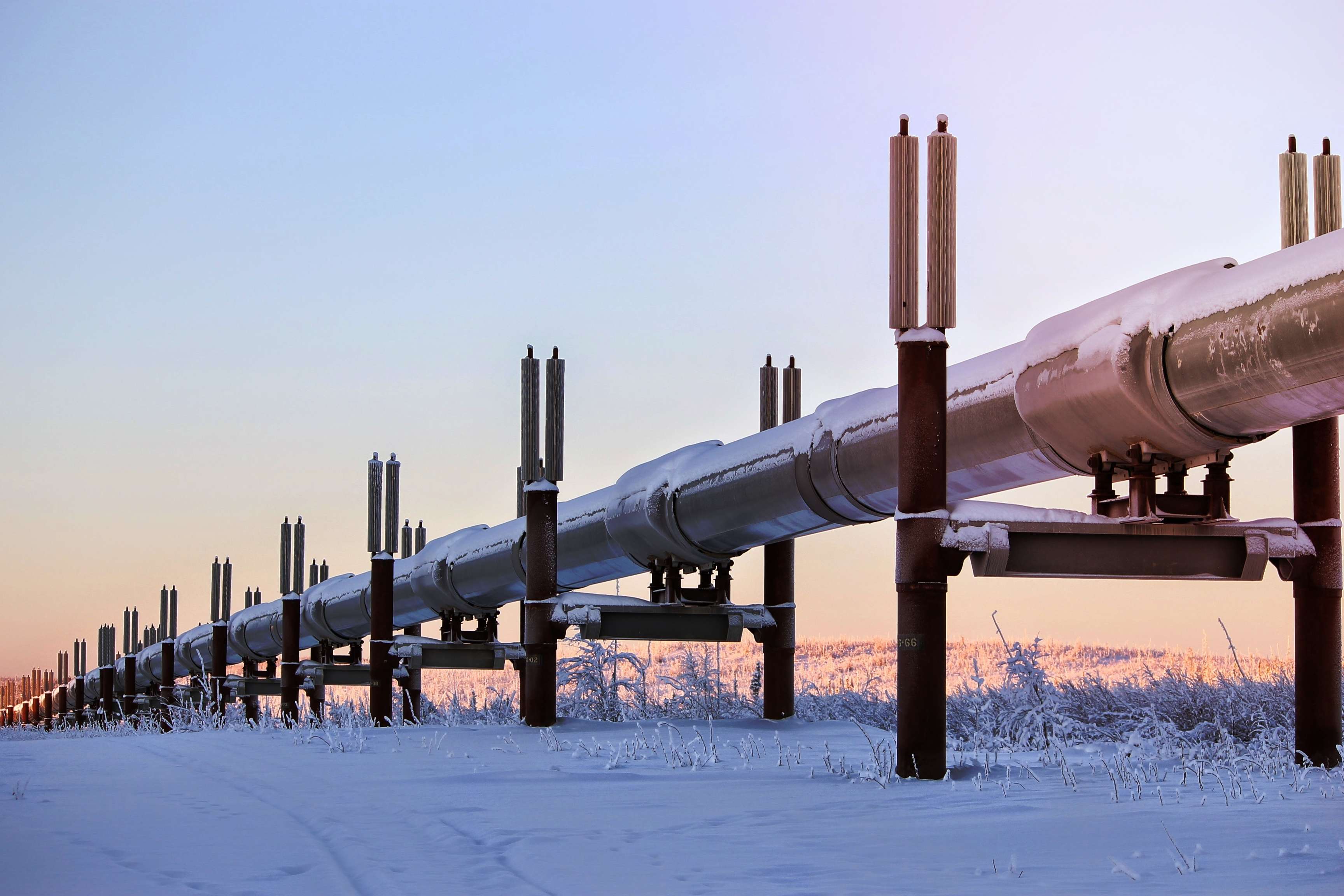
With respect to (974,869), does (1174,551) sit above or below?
above

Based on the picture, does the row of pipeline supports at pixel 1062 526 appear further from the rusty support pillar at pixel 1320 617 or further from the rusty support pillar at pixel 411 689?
the rusty support pillar at pixel 411 689

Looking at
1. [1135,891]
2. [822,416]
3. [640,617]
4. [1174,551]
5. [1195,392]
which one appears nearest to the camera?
[1135,891]

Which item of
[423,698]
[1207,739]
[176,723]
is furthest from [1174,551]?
[423,698]

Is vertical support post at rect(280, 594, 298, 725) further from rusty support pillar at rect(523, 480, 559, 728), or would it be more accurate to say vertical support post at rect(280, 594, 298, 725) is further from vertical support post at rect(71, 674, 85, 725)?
vertical support post at rect(71, 674, 85, 725)

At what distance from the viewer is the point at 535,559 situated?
51.6 ft

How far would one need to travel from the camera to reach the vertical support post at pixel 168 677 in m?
42.6

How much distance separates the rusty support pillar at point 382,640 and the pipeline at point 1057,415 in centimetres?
669

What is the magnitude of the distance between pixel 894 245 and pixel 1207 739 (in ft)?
19.9

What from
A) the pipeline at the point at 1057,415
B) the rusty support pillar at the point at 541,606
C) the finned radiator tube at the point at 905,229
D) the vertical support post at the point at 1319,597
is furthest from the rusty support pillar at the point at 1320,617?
the rusty support pillar at the point at 541,606

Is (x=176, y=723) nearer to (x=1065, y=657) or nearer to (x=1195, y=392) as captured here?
(x=1195, y=392)

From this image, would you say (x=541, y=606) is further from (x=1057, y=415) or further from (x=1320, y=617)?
(x=1320, y=617)

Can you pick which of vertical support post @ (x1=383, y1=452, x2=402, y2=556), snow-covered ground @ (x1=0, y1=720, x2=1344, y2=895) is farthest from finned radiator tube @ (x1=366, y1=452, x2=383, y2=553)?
snow-covered ground @ (x1=0, y1=720, x2=1344, y2=895)

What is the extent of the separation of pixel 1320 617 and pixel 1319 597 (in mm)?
143

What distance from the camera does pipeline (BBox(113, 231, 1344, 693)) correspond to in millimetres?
7145
